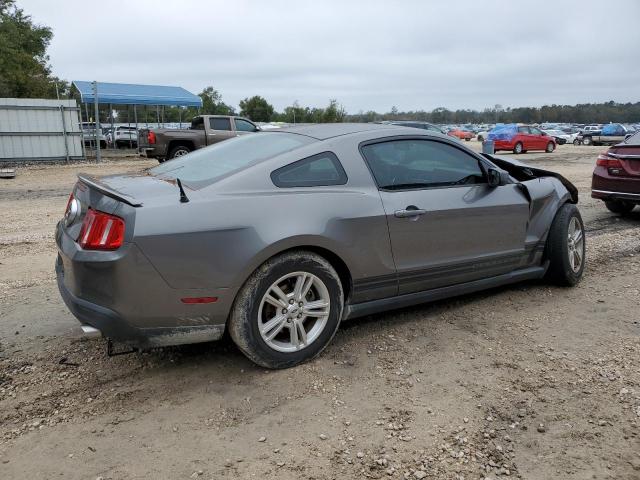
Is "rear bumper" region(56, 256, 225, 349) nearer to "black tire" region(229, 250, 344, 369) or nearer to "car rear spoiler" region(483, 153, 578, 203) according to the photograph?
"black tire" region(229, 250, 344, 369)

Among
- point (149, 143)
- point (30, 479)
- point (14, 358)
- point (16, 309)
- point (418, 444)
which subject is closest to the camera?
point (30, 479)

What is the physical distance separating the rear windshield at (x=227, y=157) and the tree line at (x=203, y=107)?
88.8 feet

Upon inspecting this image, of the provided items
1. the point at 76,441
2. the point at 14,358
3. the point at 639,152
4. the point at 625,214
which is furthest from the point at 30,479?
the point at 625,214

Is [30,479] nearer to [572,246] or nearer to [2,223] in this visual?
[572,246]

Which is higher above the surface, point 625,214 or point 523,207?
point 523,207

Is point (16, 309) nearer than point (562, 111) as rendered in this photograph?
Yes

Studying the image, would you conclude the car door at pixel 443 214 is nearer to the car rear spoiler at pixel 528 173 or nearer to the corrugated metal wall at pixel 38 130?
the car rear spoiler at pixel 528 173

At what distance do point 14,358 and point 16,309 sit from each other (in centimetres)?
99

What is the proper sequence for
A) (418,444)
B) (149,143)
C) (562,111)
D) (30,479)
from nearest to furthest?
(30,479) < (418,444) < (149,143) < (562,111)

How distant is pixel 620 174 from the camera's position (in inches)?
311

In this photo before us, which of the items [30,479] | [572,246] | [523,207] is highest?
[523,207]

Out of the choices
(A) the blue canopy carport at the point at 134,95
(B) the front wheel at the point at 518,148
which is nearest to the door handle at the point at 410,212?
(A) the blue canopy carport at the point at 134,95

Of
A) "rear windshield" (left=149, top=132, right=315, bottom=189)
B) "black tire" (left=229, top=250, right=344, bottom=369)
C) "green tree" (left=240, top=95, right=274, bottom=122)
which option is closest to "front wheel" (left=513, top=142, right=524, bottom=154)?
"rear windshield" (left=149, top=132, right=315, bottom=189)

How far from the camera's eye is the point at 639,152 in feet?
25.3
